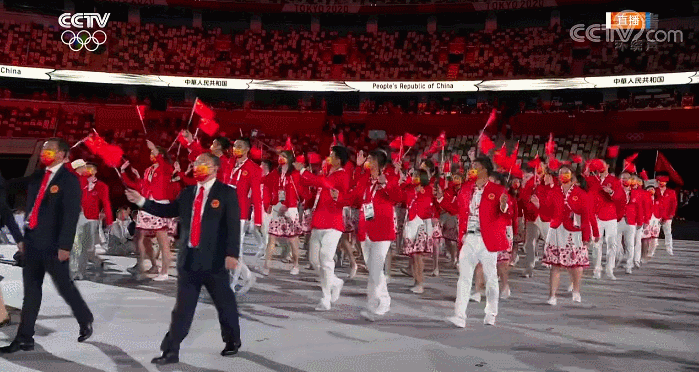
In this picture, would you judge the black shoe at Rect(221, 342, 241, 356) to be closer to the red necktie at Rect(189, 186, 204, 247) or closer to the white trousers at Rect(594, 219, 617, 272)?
the red necktie at Rect(189, 186, 204, 247)

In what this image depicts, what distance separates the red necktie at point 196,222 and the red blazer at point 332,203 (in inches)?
98.4

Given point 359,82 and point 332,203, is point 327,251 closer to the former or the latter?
point 332,203

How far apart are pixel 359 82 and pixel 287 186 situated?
22599 millimetres

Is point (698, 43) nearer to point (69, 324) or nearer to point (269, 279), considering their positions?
point (269, 279)

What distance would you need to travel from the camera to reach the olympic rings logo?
33.9 meters

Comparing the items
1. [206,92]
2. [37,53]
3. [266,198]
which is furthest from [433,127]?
[266,198]

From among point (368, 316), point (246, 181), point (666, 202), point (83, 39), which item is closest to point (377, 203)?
point (368, 316)

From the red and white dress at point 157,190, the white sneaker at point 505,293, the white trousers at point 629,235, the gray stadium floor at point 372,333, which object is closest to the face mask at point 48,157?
the gray stadium floor at point 372,333

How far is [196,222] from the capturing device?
6.14m

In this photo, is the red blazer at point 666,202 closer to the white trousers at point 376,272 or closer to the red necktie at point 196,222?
the white trousers at point 376,272

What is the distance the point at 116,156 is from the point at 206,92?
1193 inches

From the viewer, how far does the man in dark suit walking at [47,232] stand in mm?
6355

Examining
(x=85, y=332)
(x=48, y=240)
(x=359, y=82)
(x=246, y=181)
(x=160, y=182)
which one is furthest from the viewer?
(x=359, y=82)

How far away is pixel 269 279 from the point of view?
12.1 meters
